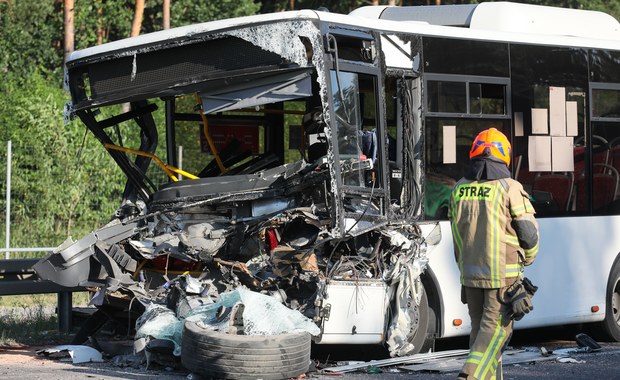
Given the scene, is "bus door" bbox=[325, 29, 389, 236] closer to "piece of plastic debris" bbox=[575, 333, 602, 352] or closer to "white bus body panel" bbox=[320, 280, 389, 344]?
"white bus body panel" bbox=[320, 280, 389, 344]

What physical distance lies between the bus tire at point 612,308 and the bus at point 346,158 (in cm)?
3

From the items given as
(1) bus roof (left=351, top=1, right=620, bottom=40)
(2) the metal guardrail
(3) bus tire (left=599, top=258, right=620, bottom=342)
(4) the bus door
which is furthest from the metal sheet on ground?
(1) bus roof (left=351, top=1, right=620, bottom=40)

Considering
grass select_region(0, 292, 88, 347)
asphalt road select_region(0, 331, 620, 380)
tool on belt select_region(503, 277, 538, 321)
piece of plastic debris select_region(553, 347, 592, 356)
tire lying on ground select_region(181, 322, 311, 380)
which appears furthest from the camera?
grass select_region(0, 292, 88, 347)

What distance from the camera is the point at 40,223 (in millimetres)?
19844

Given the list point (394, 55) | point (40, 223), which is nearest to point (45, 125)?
point (40, 223)

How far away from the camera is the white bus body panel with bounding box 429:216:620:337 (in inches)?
480

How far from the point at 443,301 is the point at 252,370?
2.62m

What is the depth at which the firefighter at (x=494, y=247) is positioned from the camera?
820 centimetres

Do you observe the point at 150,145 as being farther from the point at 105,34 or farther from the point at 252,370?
the point at 105,34

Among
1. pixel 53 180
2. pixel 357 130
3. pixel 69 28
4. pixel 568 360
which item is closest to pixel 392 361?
pixel 568 360

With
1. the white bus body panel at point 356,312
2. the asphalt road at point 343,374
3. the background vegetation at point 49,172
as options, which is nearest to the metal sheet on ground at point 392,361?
the asphalt road at point 343,374

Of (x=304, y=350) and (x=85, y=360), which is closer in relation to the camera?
(x=304, y=350)

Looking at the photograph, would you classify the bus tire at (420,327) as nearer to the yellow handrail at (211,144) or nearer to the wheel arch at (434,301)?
the wheel arch at (434,301)

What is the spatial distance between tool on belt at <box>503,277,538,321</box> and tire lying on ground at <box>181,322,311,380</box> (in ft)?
6.52
